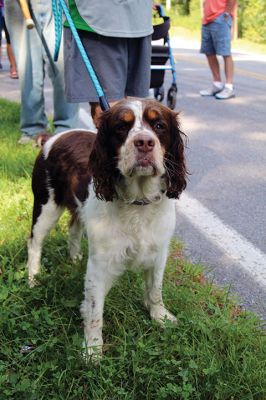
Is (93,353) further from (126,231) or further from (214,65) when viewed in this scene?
(214,65)

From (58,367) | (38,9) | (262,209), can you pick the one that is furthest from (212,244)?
(38,9)

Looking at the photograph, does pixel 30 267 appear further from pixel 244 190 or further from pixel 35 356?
pixel 244 190

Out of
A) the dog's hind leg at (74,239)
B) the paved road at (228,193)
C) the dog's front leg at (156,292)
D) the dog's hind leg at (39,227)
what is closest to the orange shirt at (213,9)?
the paved road at (228,193)

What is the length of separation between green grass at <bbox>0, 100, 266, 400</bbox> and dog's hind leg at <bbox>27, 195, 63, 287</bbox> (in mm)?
89

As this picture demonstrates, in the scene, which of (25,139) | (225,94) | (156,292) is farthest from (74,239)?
(225,94)

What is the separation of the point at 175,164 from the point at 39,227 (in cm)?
116

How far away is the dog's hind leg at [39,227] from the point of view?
340 cm

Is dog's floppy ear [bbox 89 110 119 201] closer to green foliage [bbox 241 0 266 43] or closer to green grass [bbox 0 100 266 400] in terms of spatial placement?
green grass [bbox 0 100 266 400]

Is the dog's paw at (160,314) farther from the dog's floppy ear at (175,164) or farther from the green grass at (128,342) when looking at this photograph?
the dog's floppy ear at (175,164)

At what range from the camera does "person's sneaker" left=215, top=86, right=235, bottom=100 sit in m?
9.41

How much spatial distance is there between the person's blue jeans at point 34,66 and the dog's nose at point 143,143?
3.54 meters

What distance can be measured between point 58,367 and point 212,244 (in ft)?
5.72

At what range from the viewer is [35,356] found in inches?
103

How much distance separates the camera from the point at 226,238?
400cm
